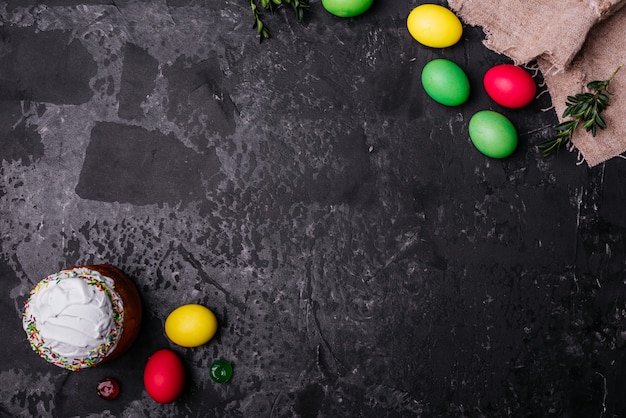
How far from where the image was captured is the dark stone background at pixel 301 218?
1.29 meters

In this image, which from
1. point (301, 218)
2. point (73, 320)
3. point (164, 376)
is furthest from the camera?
point (301, 218)

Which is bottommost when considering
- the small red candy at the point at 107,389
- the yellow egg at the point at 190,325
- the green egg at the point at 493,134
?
the small red candy at the point at 107,389

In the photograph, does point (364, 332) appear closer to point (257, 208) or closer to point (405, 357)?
point (405, 357)

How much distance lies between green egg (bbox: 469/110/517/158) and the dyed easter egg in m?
0.32

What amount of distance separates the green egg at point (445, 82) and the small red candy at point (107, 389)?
33.6 inches

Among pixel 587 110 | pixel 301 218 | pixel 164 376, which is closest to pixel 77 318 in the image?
pixel 164 376

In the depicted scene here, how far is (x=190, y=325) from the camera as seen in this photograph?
1.22 meters

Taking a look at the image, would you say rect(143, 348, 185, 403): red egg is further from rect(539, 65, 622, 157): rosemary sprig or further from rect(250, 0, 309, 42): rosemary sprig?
rect(539, 65, 622, 157): rosemary sprig

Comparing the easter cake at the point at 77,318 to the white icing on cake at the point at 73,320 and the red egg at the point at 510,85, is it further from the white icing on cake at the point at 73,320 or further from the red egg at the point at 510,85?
the red egg at the point at 510,85

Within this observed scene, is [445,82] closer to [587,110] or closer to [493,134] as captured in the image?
[493,134]

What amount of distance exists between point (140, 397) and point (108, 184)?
43cm

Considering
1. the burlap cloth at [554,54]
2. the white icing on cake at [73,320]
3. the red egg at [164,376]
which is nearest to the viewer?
the white icing on cake at [73,320]

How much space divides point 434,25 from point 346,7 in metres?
0.18

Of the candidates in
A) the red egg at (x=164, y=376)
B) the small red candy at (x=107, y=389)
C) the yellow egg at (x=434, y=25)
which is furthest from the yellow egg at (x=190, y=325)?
the yellow egg at (x=434, y=25)
